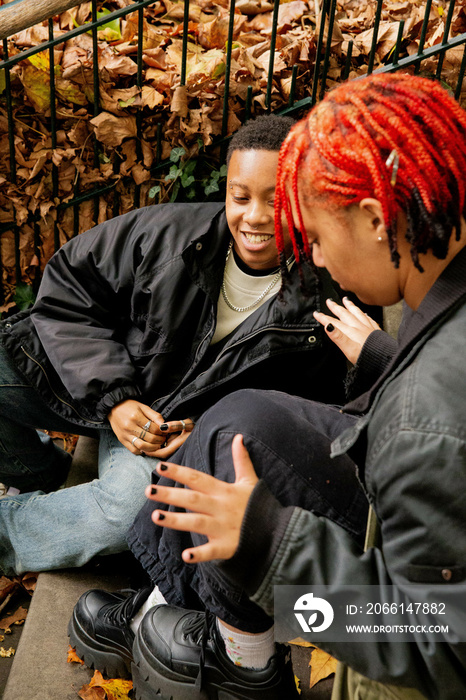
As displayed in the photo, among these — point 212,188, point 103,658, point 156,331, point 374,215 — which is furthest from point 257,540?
point 212,188

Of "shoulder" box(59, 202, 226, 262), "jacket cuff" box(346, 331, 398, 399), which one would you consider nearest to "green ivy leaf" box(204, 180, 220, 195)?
"shoulder" box(59, 202, 226, 262)

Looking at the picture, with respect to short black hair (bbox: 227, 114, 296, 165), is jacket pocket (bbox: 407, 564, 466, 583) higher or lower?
lower

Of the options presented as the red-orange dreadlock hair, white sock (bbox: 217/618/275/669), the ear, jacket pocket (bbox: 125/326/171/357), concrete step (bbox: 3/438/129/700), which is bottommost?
concrete step (bbox: 3/438/129/700)

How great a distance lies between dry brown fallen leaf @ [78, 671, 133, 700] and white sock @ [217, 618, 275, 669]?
1.66 feet

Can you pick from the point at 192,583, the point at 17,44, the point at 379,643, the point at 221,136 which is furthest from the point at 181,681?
the point at 17,44

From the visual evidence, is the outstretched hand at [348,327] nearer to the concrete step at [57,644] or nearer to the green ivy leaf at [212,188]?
the concrete step at [57,644]

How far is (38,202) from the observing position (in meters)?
3.92

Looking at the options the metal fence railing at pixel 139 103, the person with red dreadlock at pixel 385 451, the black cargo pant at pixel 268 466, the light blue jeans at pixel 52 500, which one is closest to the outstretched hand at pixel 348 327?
the black cargo pant at pixel 268 466

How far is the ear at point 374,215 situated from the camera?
1.48 meters

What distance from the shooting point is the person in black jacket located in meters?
2.63

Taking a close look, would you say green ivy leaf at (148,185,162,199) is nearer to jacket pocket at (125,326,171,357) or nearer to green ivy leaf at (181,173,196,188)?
green ivy leaf at (181,173,196,188)

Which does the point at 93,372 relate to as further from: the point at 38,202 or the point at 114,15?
the point at 114,15

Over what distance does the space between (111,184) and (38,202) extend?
0.43 m

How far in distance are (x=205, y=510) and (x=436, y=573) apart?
49 centimetres
